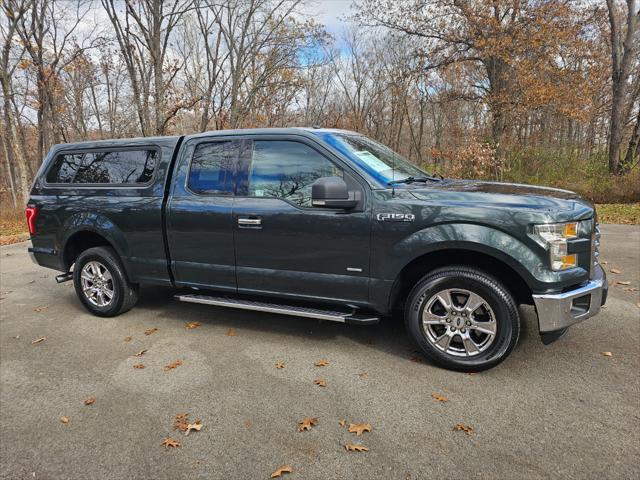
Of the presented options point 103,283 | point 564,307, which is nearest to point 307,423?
point 564,307

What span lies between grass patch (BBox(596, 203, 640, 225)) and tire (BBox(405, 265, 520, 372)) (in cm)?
917

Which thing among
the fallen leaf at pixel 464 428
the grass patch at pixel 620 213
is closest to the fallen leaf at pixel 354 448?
the fallen leaf at pixel 464 428

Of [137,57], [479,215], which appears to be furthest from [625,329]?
[137,57]

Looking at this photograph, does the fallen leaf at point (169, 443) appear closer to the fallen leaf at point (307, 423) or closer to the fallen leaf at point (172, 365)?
the fallen leaf at point (307, 423)

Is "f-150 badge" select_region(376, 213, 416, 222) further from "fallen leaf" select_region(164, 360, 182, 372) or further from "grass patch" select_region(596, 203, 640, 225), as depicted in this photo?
"grass patch" select_region(596, 203, 640, 225)

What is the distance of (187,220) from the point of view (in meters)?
4.09

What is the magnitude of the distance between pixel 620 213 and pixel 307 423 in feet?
39.8

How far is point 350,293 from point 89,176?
136 inches

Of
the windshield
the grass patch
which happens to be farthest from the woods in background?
the windshield

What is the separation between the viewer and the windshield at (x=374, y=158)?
3588mm

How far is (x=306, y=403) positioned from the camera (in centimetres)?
292

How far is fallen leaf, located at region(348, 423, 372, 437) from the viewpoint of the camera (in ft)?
8.46

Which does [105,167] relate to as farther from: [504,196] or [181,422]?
[504,196]

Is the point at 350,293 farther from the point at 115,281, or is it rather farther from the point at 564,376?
the point at 115,281
